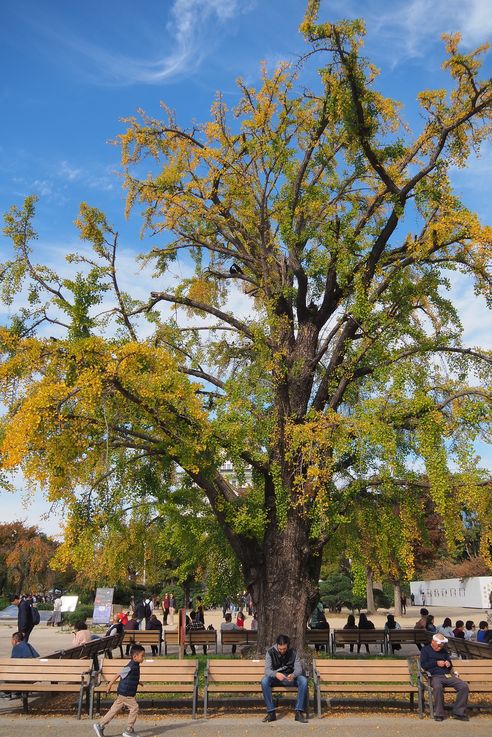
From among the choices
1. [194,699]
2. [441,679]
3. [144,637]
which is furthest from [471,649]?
[144,637]

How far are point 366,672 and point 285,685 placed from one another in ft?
4.38

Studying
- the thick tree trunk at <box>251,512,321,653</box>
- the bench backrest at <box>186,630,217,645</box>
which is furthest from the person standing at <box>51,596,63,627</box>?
the thick tree trunk at <box>251,512,321,653</box>

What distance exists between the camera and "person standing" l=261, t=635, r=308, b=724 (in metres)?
9.50

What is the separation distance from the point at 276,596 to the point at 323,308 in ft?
23.1

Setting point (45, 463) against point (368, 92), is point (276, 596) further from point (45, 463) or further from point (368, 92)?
point (368, 92)

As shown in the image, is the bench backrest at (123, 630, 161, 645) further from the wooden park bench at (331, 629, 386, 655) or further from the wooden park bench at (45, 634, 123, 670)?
the wooden park bench at (331, 629, 386, 655)

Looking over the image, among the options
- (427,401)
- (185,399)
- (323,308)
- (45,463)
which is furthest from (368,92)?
(45,463)

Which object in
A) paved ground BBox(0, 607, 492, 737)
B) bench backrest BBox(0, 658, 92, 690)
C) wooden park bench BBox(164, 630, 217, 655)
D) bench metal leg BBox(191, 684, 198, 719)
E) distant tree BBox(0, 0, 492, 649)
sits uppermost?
distant tree BBox(0, 0, 492, 649)

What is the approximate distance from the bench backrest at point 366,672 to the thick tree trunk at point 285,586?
358 centimetres

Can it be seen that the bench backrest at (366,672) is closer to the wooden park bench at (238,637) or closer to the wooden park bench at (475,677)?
the wooden park bench at (475,677)

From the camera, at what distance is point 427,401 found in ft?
40.3

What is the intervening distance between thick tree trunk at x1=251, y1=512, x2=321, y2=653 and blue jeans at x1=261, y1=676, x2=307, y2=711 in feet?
12.9

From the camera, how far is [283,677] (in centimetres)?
966

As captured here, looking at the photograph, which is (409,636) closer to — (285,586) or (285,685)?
(285,586)
